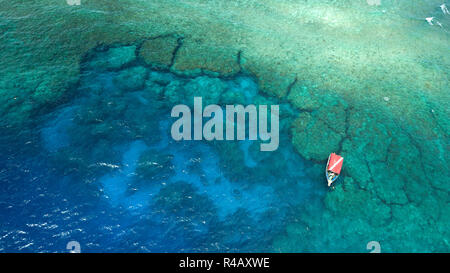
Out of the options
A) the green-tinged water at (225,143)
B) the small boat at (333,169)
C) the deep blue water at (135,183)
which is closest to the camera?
the deep blue water at (135,183)

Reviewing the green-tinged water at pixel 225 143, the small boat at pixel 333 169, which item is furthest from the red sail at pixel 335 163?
the green-tinged water at pixel 225 143

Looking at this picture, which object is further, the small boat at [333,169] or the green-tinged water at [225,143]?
the small boat at [333,169]

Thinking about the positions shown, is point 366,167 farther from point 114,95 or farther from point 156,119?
point 114,95

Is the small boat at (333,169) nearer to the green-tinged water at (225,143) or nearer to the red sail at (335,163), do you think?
the red sail at (335,163)

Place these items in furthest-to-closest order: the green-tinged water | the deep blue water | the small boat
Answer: the small boat → the green-tinged water → the deep blue water

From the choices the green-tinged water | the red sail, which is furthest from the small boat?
the green-tinged water

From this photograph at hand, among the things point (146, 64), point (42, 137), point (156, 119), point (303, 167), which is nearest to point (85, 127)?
point (42, 137)

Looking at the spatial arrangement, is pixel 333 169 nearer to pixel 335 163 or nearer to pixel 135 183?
pixel 335 163

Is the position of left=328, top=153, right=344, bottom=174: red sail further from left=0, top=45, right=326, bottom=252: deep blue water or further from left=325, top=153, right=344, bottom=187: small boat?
left=0, top=45, right=326, bottom=252: deep blue water

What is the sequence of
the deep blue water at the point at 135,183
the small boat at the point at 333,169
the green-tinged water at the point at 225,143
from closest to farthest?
the deep blue water at the point at 135,183
the green-tinged water at the point at 225,143
the small boat at the point at 333,169
